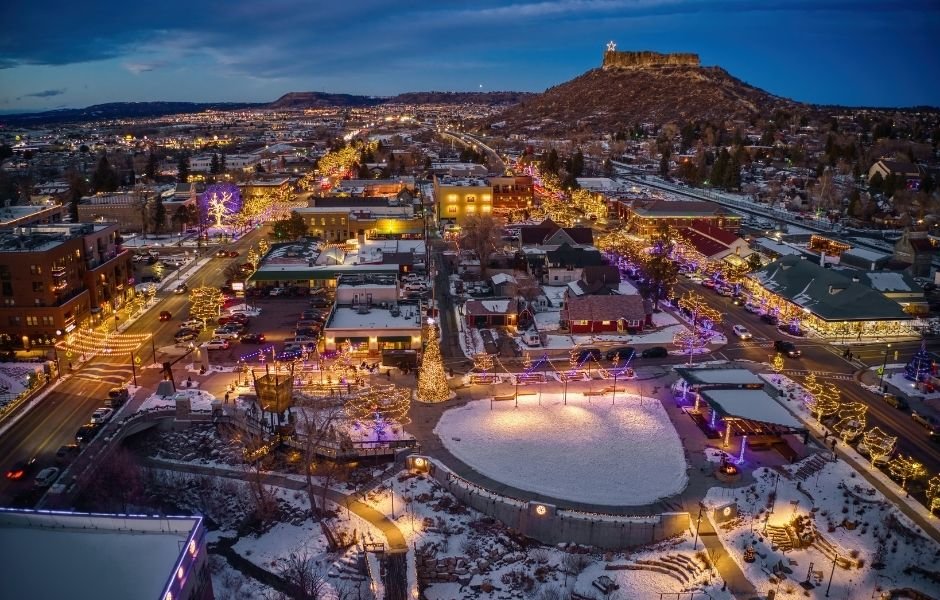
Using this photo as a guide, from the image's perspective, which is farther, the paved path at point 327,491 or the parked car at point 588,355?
the parked car at point 588,355

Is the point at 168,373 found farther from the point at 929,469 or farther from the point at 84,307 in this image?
the point at 929,469

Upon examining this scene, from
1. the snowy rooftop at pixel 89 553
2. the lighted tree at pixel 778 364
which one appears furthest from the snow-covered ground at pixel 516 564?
the lighted tree at pixel 778 364

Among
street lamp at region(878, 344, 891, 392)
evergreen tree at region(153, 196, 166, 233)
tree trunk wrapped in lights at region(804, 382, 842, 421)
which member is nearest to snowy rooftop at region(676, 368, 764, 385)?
tree trunk wrapped in lights at region(804, 382, 842, 421)

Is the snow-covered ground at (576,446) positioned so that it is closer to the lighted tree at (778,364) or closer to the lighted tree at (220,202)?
the lighted tree at (778,364)

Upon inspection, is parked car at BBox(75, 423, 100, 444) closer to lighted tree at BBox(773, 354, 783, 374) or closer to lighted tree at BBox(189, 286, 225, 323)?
lighted tree at BBox(189, 286, 225, 323)

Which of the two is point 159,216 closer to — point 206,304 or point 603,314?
point 206,304

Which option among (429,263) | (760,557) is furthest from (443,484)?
(429,263)
